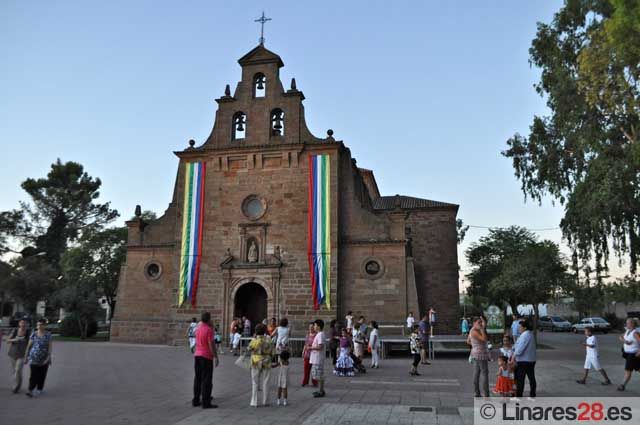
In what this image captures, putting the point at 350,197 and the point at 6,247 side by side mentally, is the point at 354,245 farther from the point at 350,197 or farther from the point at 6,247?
the point at 6,247

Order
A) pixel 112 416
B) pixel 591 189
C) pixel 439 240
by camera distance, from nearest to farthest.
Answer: pixel 112 416
pixel 591 189
pixel 439 240

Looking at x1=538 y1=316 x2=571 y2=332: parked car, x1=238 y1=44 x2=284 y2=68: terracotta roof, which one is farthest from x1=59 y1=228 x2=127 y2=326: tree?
x1=538 y1=316 x2=571 y2=332: parked car

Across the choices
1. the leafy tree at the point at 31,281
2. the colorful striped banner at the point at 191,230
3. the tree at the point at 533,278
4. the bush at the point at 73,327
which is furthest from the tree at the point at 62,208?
the tree at the point at 533,278

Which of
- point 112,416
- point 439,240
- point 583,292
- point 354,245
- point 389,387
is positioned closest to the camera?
point 112,416

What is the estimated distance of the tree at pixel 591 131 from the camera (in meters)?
17.2

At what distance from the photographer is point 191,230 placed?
27688mm

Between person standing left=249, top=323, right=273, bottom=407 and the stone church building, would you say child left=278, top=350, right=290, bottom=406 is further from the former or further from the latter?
the stone church building

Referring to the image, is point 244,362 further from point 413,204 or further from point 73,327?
point 73,327

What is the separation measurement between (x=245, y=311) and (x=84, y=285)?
65.5 ft

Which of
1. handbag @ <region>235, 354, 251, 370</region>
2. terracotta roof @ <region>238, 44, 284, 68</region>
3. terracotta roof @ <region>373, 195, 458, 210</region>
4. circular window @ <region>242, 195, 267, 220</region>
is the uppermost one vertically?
terracotta roof @ <region>238, 44, 284, 68</region>

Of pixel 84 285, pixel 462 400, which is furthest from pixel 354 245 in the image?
pixel 84 285

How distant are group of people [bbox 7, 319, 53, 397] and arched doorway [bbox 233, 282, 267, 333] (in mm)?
15275

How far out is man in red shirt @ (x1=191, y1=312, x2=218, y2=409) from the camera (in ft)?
31.8

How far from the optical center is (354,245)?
26.0 metres
